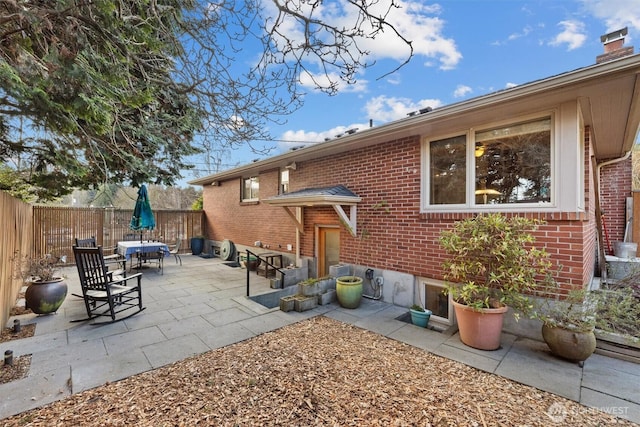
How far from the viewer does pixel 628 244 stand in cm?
641

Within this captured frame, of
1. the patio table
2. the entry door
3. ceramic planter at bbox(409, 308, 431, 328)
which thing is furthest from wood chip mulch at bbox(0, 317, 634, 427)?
the patio table

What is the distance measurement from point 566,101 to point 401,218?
2.96 m

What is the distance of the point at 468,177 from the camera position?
4.64m

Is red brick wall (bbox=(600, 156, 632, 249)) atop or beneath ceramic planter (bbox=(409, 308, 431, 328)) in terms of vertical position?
atop

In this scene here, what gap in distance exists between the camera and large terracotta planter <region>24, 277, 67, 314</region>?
4684mm

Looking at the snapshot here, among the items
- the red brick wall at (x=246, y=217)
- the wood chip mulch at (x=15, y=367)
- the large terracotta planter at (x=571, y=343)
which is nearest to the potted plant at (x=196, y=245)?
the red brick wall at (x=246, y=217)

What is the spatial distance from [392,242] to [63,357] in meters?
5.34

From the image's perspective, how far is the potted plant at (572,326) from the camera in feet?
10.6

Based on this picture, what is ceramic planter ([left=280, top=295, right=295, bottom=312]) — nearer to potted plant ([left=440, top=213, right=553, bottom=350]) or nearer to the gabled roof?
potted plant ([left=440, top=213, right=553, bottom=350])

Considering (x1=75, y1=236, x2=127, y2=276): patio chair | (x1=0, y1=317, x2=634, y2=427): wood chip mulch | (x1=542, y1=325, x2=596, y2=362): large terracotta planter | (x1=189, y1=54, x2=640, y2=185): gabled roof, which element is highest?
(x1=189, y1=54, x2=640, y2=185): gabled roof

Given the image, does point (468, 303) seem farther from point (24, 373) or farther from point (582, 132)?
point (24, 373)

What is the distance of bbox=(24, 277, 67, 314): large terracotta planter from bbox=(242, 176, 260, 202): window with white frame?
6195 mm

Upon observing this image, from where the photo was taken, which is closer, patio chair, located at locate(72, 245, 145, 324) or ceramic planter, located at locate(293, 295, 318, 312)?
patio chair, located at locate(72, 245, 145, 324)

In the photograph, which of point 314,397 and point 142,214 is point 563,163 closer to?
point 314,397
